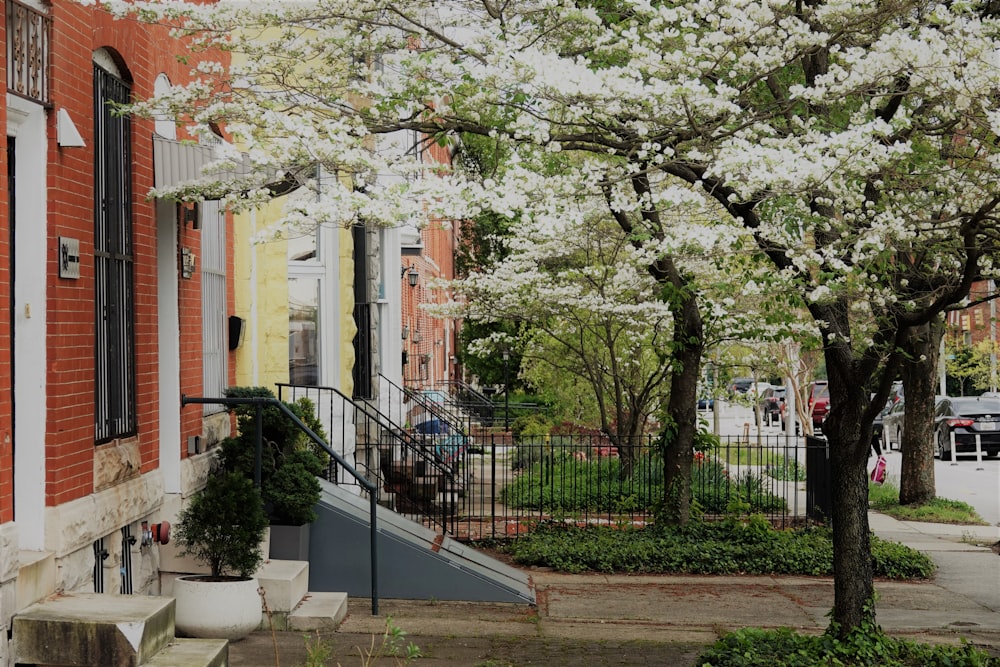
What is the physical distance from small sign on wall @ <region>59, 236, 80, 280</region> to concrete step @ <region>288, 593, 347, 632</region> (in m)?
3.32

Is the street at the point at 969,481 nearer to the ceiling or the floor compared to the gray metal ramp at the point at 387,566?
nearer to the floor

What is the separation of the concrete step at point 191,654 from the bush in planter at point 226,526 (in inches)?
50.3

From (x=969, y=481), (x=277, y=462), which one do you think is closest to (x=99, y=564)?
(x=277, y=462)

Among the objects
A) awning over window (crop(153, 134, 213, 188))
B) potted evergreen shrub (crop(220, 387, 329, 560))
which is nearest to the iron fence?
potted evergreen shrub (crop(220, 387, 329, 560))

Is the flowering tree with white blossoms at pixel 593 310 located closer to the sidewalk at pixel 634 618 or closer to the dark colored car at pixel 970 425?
the sidewalk at pixel 634 618

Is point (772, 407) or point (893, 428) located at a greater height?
point (893, 428)

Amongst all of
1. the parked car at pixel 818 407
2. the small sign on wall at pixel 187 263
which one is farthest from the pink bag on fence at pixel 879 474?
the small sign on wall at pixel 187 263

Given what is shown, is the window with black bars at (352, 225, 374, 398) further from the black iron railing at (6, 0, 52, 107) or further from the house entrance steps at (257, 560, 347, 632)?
the black iron railing at (6, 0, 52, 107)

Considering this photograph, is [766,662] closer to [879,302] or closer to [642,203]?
[879,302]

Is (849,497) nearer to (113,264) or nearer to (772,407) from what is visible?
(113,264)

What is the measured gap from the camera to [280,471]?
386 inches

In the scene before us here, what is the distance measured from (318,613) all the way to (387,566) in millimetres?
1524

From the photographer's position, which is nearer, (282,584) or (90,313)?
(90,313)

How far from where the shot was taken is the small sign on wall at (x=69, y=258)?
22.1 ft
